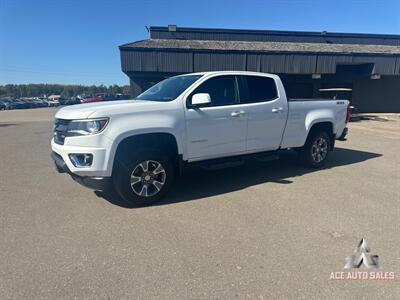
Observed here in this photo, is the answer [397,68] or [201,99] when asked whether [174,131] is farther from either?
[397,68]

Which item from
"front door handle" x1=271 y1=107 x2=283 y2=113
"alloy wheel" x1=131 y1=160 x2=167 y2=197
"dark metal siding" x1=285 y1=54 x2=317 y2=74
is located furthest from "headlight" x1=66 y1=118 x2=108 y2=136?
"dark metal siding" x1=285 y1=54 x2=317 y2=74

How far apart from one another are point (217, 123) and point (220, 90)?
64cm

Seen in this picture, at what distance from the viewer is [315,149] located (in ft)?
20.6

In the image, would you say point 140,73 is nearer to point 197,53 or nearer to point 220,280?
point 197,53

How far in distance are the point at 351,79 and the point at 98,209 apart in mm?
25564

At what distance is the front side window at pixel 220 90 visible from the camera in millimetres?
4715

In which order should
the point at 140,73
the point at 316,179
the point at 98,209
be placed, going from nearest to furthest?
1. the point at 98,209
2. the point at 316,179
3. the point at 140,73

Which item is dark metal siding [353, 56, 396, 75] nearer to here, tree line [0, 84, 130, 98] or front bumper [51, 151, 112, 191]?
front bumper [51, 151, 112, 191]

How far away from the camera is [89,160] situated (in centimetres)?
384

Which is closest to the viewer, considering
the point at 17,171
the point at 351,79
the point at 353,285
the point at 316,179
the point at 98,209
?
the point at 353,285

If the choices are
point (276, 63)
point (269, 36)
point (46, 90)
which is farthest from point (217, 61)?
point (46, 90)

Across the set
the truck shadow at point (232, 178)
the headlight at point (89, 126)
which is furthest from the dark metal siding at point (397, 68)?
the headlight at point (89, 126)

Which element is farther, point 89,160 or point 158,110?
point 158,110

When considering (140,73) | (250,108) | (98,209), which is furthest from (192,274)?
(140,73)
